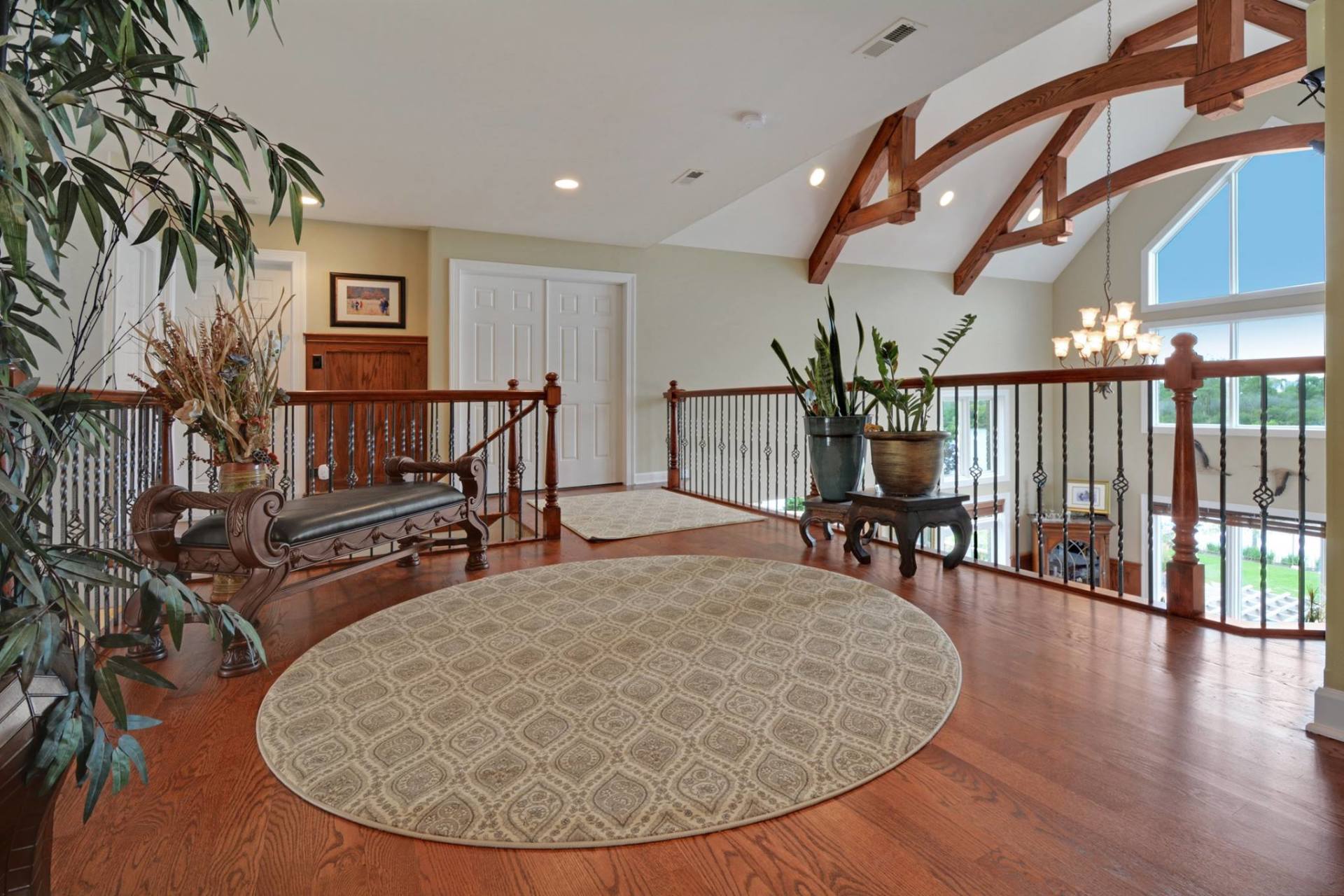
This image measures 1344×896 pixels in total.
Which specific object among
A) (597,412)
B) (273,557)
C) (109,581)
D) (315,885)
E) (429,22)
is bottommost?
(315,885)

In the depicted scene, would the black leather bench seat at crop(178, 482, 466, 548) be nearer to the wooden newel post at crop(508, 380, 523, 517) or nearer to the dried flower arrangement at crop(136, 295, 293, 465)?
the dried flower arrangement at crop(136, 295, 293, 465)

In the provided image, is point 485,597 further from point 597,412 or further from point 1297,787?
point 597,412

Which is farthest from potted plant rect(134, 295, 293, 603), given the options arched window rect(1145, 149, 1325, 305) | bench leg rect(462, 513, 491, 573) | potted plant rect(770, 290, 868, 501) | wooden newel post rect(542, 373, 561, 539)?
arched window rect(1145, 149, 1325, 305)

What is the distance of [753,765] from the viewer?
55.1 inches

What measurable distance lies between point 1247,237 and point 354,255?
375 inches

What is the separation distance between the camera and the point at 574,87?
10.5 ft

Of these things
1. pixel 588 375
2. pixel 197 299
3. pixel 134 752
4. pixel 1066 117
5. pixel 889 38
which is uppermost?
pixel 1066 117

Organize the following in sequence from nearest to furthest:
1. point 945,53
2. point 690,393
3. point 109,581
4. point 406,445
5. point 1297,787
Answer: point 109,581, point 1297,787, point 945,53, point 406,445, point 690,393

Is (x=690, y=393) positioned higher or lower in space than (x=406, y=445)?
higher

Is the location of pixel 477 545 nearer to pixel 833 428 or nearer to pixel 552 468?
pixel 552 468

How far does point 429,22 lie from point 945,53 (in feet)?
7.45

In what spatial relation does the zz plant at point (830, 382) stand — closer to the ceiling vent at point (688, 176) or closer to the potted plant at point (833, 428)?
the potted plant at point (833, 428)

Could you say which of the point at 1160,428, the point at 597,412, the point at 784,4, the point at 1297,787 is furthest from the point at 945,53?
the point at 1160,428

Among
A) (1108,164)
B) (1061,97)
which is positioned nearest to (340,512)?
(1061,97)
